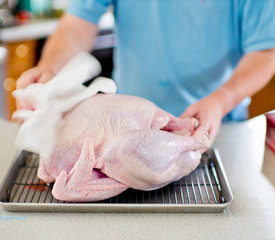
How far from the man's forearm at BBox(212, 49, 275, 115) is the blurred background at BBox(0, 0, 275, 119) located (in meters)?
1.16

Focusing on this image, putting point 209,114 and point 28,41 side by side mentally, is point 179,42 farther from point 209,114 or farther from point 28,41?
point 28,41

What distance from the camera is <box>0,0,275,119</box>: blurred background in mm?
2545

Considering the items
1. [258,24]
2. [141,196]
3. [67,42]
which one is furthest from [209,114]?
[67,42]

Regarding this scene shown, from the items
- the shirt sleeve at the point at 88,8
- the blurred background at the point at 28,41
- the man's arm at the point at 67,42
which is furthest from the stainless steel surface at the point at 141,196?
the blurred background at the point at 28,41

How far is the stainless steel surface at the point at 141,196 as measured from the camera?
792mm

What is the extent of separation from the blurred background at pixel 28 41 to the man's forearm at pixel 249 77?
3.81ft

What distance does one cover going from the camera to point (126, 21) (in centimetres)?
142

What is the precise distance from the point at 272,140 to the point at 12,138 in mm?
781

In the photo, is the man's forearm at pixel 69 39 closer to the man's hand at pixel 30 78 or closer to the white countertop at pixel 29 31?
the man's hand at pixel 30 78

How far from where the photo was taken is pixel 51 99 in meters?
0.90

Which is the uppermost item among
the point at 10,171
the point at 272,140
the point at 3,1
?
the point at 272,140

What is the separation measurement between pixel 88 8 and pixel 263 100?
153 centimetres

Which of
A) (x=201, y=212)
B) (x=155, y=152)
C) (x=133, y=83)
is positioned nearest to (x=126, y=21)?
(x=133, y=83)

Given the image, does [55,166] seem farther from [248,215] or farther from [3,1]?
[3,1]
